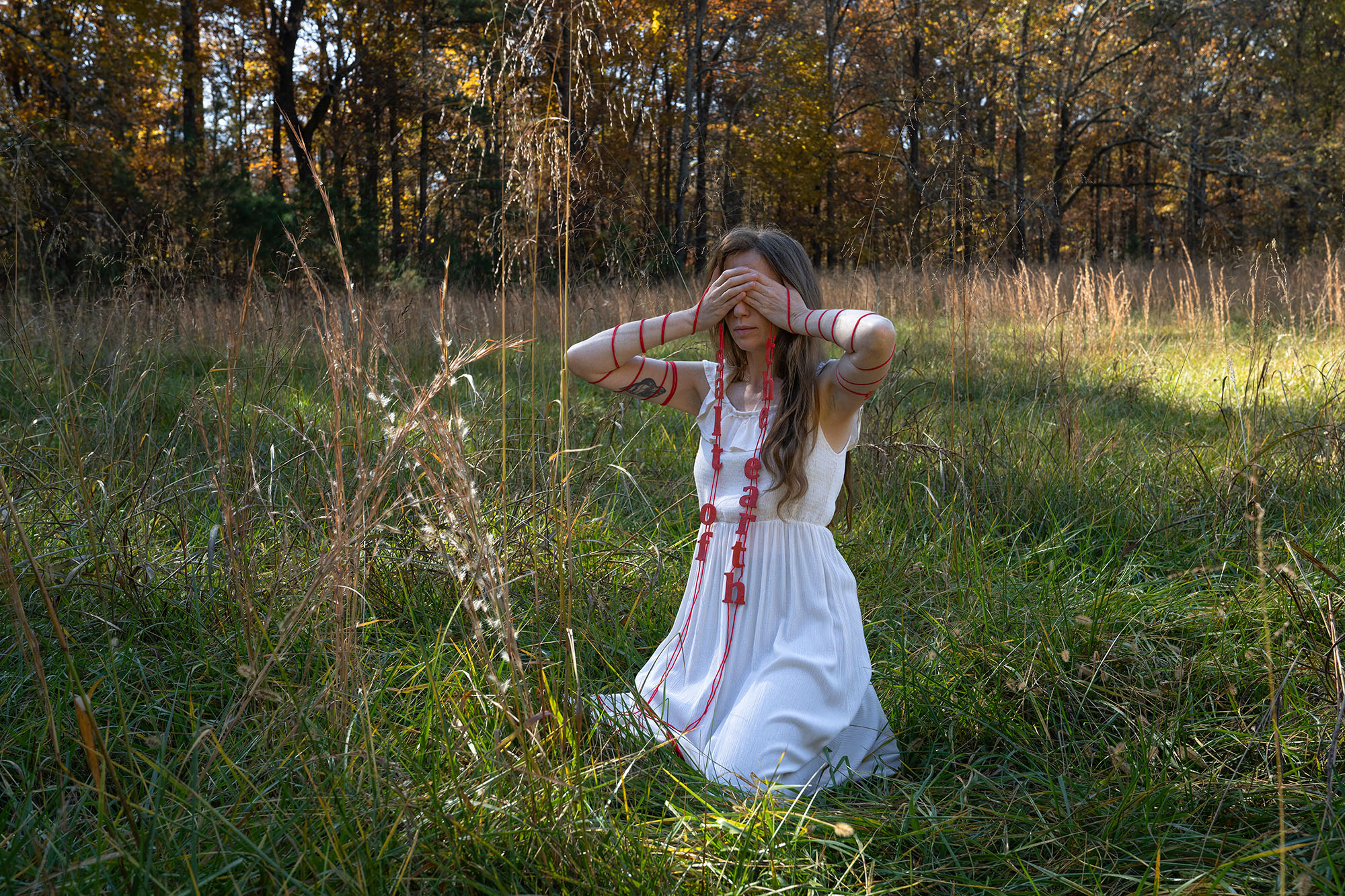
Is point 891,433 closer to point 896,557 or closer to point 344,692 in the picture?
point 896,557

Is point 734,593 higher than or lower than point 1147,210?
lower

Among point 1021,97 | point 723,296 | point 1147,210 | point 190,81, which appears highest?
point 1021,97

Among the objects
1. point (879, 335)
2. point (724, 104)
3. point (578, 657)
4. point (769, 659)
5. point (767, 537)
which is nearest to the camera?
point (879, 335)

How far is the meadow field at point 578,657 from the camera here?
3.86 feet

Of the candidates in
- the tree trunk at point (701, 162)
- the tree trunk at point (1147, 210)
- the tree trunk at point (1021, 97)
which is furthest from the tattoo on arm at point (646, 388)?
the tree trunk at point (1147, 210)

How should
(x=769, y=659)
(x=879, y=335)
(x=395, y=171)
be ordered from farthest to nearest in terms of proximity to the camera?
(x=395, y=171)
(x=769, y=659)
(x=879, y=335)

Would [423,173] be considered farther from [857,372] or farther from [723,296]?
[857,372]

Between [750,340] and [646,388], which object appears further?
[646,388]

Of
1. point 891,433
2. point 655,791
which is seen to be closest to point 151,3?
point 891,433

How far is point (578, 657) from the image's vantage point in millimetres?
2037

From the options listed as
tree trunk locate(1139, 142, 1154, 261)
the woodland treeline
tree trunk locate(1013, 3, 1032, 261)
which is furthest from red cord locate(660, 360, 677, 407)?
tree trunk locate(1139, 142, 1154, 261)

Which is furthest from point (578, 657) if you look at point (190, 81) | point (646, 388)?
point (190, 81)

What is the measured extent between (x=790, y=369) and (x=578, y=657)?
866 mm

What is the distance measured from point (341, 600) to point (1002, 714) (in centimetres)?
135
